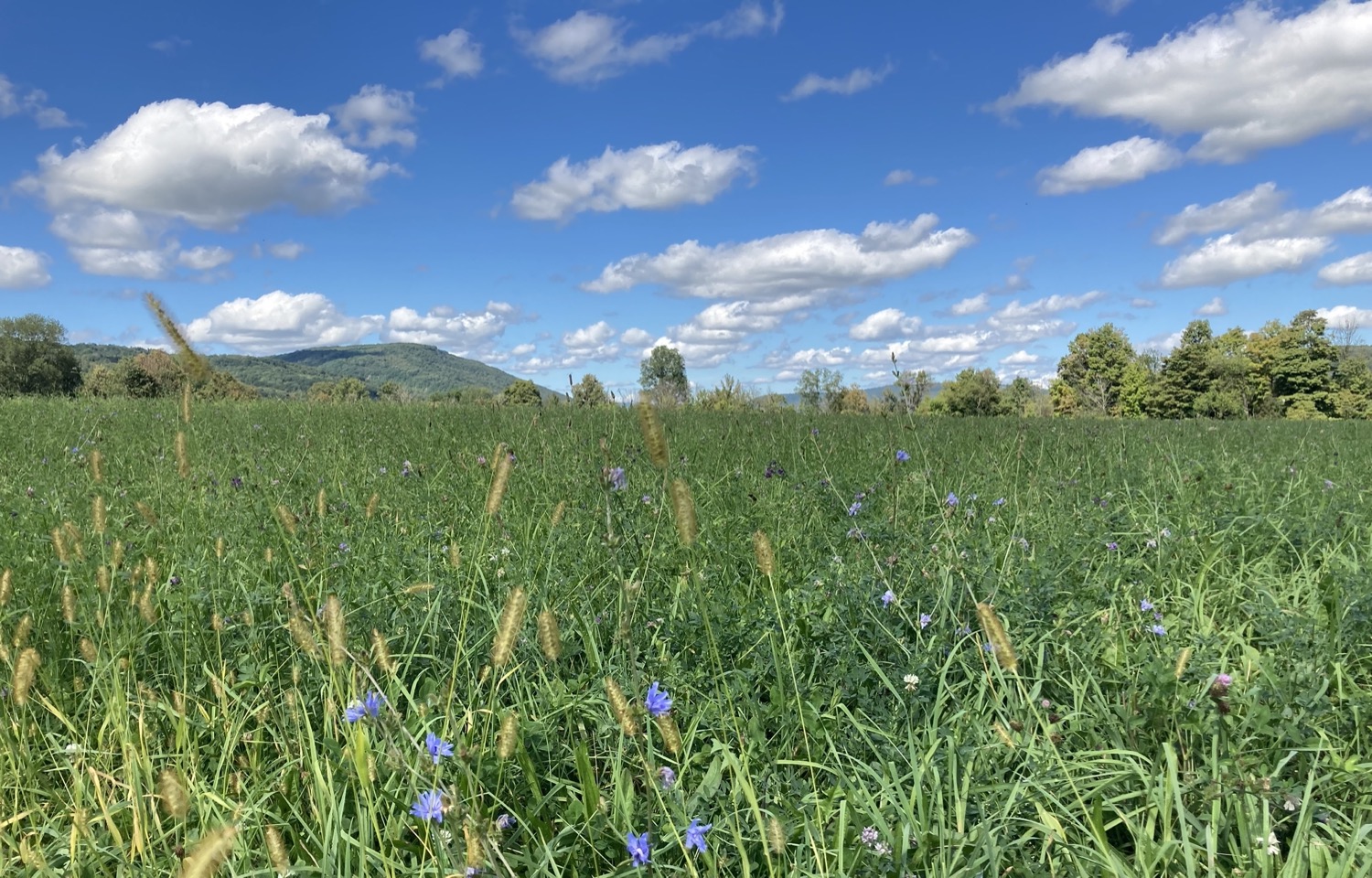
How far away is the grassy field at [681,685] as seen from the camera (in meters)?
1.50

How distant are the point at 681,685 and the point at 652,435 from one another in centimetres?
95

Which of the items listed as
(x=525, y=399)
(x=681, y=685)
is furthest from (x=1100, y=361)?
(x=681, y=685)

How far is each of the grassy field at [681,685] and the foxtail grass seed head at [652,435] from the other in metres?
0.02

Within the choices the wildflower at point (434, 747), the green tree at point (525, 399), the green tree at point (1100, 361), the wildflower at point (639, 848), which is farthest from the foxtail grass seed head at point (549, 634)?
the green tree at point (1100, 361)

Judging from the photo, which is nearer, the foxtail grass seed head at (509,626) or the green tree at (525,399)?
the foxtail grass seed head at (509,626)

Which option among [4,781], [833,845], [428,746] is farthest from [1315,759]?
[4,781]

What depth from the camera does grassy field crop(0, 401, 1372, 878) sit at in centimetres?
150

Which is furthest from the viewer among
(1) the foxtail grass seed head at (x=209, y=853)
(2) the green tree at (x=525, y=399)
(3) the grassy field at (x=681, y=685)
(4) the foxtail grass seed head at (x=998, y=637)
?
(2) the green tree at (x=525, y=399)

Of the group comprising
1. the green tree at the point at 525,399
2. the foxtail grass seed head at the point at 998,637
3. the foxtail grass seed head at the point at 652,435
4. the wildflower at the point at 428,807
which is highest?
the green tree at the point at 525,399

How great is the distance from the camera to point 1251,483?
454 cm

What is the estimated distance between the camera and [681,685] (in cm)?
203

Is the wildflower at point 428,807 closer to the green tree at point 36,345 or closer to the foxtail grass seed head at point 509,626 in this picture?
the foxtail grass seed head at point 509,626

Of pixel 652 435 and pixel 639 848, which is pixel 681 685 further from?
pixel 652 435

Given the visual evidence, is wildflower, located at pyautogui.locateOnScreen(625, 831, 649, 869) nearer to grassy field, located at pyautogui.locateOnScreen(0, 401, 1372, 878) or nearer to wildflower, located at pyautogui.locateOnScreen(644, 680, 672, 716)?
grassy field, located at pyautogui.locateOnScreen(0, 401, 1372, 878)
